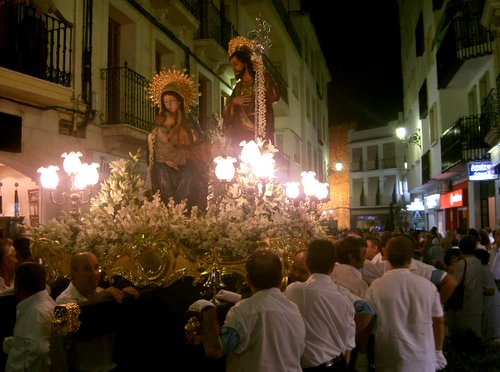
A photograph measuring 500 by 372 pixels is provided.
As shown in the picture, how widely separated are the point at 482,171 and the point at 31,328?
13473mm

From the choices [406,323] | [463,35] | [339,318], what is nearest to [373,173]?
[463,35]

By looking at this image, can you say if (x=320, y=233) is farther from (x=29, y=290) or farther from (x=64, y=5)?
(x=64, y=5)

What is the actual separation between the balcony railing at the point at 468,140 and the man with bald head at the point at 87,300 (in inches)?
521

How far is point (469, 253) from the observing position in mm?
7926

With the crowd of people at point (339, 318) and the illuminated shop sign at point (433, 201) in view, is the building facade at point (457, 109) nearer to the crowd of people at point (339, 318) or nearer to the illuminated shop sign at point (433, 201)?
the illuminated shop sign at point (433, 201)

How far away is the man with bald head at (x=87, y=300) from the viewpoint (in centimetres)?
451

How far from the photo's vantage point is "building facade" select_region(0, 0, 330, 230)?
32.1 ft

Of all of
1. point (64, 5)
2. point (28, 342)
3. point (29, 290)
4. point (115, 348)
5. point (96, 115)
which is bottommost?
point (115, 348)

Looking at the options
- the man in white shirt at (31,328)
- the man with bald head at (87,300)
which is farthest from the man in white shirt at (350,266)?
the man in white shirt at (31,328)

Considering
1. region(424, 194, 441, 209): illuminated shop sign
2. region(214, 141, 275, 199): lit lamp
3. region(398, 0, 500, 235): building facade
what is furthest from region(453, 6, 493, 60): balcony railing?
region(214, 141, 275, 199): lit lamp

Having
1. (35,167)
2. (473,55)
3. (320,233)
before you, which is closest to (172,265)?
(320,233)

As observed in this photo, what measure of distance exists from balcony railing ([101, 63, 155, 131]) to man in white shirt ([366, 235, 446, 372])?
353 inches

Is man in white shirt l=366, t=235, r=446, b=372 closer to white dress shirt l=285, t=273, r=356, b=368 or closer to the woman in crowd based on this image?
white dress shirt l=285, t=273, r=356, b=368

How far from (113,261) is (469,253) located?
5.11 metres
